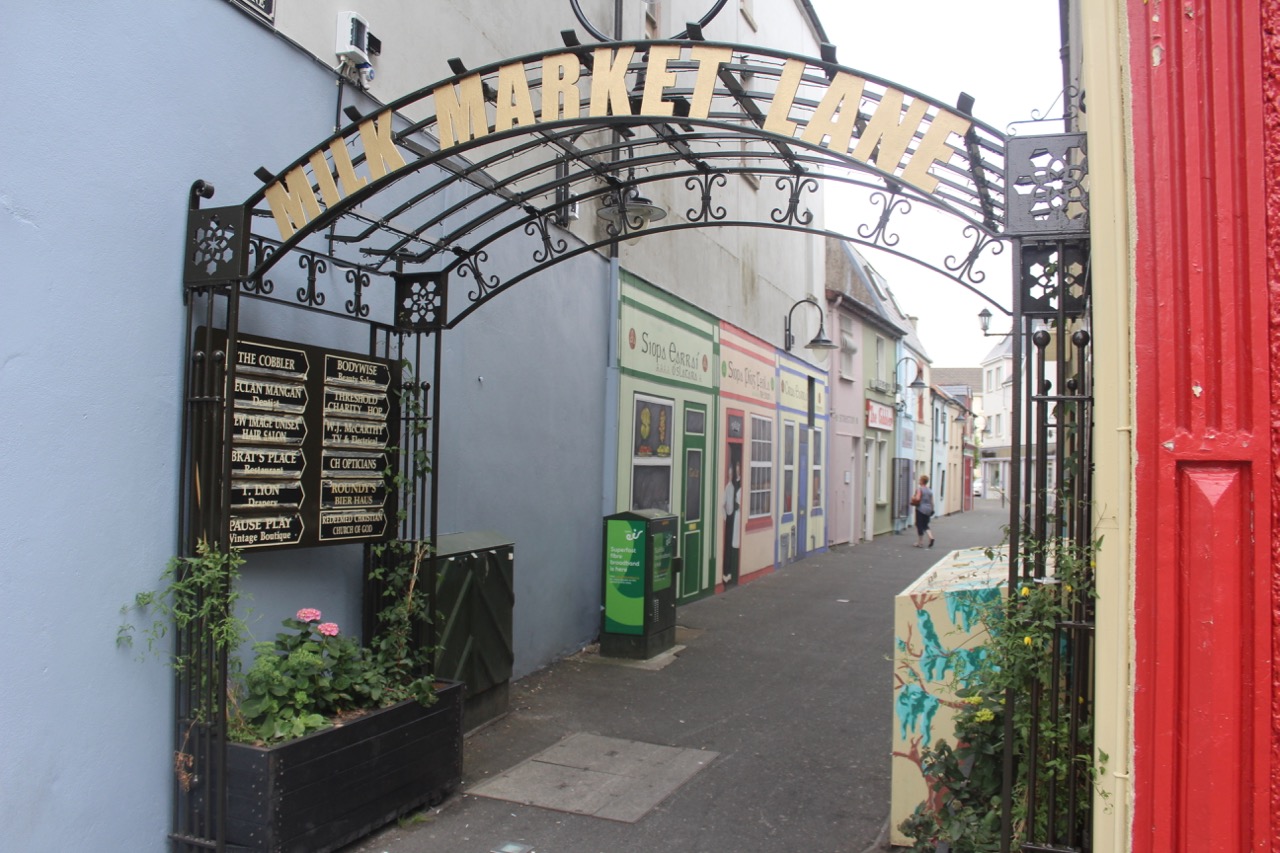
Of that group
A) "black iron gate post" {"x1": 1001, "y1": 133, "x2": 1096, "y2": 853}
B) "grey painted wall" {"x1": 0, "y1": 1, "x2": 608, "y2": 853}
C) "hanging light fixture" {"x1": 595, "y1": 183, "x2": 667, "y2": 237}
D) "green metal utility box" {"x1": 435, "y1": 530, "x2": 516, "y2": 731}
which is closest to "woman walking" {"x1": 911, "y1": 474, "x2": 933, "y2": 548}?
"green metal utility box" {"x1": 435, "y1": 530, "x2": 516, "y2": 731}

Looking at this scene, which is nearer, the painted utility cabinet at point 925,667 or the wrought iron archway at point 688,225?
the wrought iron archway at point 688,225

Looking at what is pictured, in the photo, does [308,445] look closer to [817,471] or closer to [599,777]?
[599,777]

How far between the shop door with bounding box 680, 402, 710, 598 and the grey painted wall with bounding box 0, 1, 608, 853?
7.37 metres

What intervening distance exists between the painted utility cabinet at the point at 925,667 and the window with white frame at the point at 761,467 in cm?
1065

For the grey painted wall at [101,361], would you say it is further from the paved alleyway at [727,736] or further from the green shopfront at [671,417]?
the green shopfront at [671,417]

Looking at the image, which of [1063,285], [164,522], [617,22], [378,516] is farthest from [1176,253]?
[617,22]

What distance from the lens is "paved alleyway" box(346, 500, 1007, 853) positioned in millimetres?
5043

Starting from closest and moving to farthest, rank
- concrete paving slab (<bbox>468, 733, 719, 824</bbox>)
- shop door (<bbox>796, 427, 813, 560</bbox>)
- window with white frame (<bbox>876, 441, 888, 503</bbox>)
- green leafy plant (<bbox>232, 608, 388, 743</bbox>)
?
green leafy plant (<bbox>232, 608, 388, 743</bbox>) → concrete paving slab (<bbox>468, 733, 719, 824</bbox>) → shop door (<bbox>796, 427, 813, 560</bbox>) → window with white frame (<bbox>876, 441, 888, 503</bbox>)

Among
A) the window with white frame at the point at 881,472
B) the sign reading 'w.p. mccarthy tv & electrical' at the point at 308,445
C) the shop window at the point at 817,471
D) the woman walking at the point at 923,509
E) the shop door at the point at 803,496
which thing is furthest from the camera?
the window with white frame at the point at 881,472

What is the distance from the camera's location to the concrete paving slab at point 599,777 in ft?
18.0

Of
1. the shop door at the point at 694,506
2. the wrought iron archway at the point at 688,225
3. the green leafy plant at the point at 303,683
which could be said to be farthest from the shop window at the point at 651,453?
the green leafy plant at the point at 303,683

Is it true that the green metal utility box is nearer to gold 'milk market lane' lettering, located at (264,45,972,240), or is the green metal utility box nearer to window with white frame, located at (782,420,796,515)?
gold 'milk market lane' lettering, located at (264,45,972,240)

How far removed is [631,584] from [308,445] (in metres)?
4.61

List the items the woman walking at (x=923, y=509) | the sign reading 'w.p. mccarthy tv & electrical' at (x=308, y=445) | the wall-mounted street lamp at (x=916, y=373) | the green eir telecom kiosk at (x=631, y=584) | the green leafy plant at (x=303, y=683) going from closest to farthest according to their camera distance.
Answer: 1. the green leafy plant at (x=303, y=683)
2. the sign reading 'w.p. mccarthy tv & electrical' at (x=308, y=445)
3. the green eir telecom kiosk at (x=631, y=584)
4. the woman walking at (x=923, y=509)
5. the wall-mounted street lamp at (x=916, y=373)
